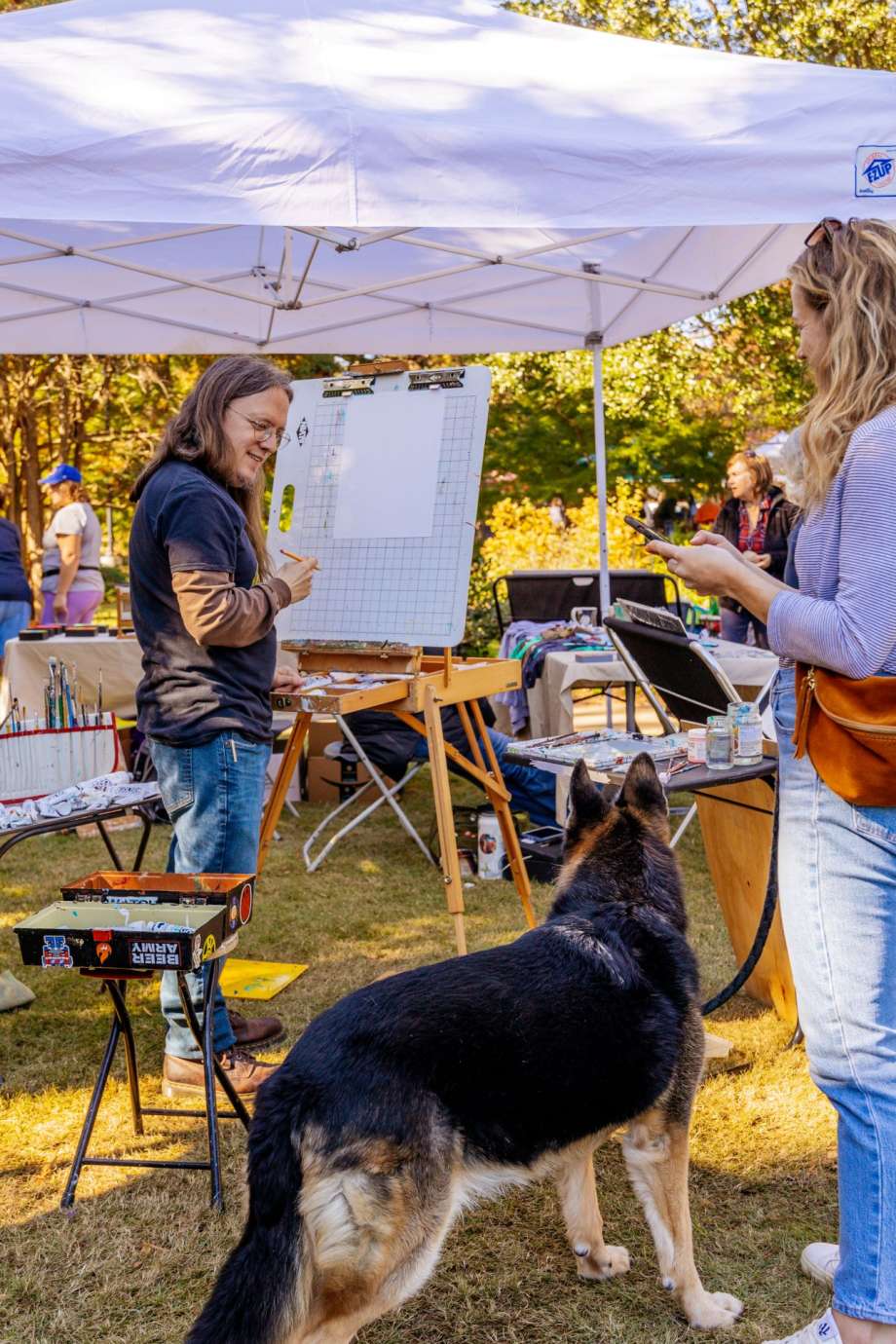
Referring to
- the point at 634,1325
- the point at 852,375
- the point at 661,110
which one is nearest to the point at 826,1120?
the point at 634,1325

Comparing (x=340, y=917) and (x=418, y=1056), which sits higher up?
(x=418, y=1056)

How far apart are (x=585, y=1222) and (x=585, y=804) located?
0.89 metres

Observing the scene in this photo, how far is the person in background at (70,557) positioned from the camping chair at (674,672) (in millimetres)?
5529

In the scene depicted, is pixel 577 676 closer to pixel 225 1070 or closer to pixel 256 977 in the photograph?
pixel 256 977

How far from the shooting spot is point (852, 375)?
174 cm

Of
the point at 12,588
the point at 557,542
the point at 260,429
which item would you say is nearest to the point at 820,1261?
the point at 260,429

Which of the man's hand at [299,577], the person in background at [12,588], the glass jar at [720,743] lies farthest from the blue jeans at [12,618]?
the glass jar at [720,743]

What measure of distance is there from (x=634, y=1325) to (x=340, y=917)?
270 cm

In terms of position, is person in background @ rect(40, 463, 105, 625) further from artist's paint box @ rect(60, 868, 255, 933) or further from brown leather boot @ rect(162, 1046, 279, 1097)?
artist's paint box @ rect(60, 868, 255, 933)

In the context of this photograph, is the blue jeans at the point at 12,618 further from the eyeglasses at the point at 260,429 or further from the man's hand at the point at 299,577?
the eyeglasses at the point at 260,429

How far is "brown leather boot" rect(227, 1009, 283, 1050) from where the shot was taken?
346 cm

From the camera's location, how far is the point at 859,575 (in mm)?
1693

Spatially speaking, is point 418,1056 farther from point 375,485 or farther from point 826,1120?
point 375,485

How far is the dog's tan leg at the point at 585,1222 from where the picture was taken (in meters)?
2.37
